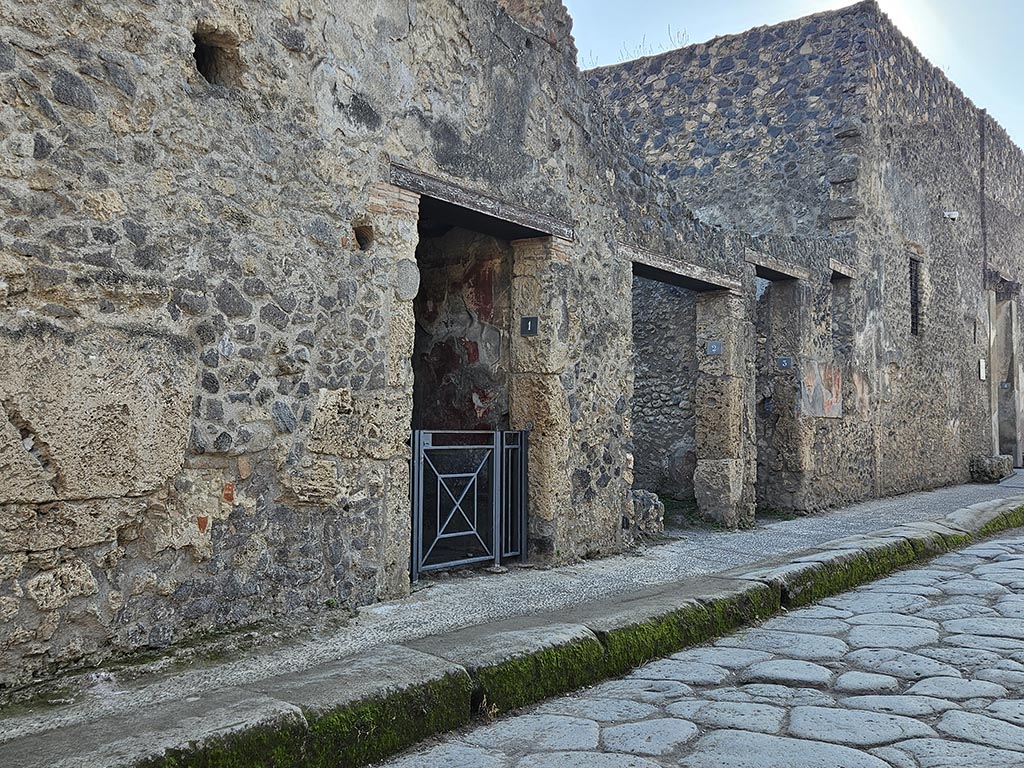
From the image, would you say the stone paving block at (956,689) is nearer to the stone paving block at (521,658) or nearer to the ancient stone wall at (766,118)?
the stone paving block at (521,658)

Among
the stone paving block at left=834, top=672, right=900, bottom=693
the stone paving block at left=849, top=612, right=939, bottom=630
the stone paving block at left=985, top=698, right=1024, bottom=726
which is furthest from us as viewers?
the stone paving block at left=849, top=612, right=939, bottom=630

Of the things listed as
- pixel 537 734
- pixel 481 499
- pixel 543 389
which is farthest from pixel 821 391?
pixel 537 734

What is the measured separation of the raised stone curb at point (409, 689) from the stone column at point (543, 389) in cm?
120

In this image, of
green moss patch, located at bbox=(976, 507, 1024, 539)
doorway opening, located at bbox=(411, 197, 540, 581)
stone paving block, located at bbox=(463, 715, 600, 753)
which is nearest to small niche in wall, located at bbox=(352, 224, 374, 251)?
doorway opening, located at bbox=(411, 197, 540, 581)

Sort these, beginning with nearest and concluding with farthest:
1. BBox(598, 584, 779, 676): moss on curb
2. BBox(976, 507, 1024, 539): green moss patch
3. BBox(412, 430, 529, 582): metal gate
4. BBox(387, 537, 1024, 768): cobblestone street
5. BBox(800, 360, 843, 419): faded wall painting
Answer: BBox(387, 537, 1024, 768): cobblestone street < BBox(598, 584, 779, 676): moss on curb < BBox(412, 430, 529, 582): metal gate < BBox(976, 507, 1024, 539): green moss patch < BBox(800, 360, 843, 419): faded wall painting

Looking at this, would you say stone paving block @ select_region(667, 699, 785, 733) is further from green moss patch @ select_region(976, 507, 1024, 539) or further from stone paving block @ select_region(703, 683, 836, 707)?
green moss patch @ select_region(976, 507, 1024, 539)

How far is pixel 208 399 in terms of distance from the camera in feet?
Answer: 12.4

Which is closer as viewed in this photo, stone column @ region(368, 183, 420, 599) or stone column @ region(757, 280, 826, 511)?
stone column @ region(368, 183, 420, 599)

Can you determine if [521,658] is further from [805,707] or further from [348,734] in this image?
[805,707]

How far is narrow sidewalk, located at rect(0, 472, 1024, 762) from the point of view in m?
2.97

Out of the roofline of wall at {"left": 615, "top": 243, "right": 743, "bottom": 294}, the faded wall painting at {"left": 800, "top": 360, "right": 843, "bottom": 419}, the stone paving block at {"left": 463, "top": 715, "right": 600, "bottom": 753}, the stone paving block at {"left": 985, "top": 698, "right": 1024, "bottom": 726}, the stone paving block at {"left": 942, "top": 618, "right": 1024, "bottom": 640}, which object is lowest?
the stone paving block at {"left": 463, "top": 715, "right": 600, "bottom": 753}

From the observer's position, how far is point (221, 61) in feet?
12.9

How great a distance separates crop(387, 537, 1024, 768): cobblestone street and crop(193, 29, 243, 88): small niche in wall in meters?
2.79

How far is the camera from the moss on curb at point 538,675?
3.20 meters
